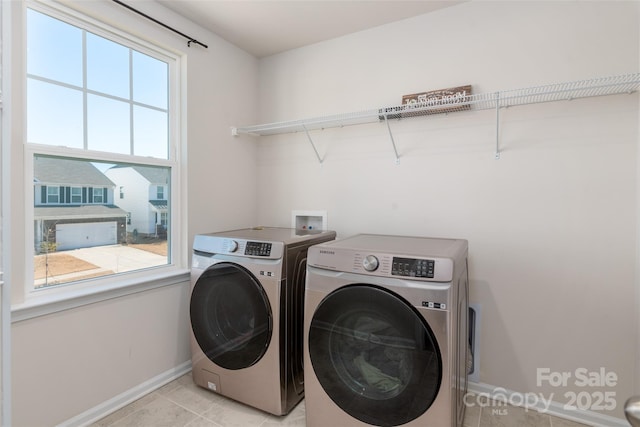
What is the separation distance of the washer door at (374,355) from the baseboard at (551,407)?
0.90 meters

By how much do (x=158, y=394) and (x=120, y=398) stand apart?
8.0 inches

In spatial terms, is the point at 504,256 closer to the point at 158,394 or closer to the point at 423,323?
the point at 423,323

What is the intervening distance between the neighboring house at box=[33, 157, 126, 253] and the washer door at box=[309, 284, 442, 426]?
1321mm

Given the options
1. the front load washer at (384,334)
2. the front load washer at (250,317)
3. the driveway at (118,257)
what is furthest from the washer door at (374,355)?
the driveway at (118,257)

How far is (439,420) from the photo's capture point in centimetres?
126

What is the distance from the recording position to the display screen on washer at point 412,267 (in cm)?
126

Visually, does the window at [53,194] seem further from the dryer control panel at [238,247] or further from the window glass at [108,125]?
the dryer control panel at [238,247]

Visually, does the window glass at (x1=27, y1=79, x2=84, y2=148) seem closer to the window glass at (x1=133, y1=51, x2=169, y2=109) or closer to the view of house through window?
the view of house through window

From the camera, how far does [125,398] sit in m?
1.84

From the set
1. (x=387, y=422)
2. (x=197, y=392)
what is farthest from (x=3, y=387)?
(x=387, y=422)

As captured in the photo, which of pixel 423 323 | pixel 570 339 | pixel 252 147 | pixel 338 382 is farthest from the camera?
pixel 252 147

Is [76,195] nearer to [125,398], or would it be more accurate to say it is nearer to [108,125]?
[108,125]

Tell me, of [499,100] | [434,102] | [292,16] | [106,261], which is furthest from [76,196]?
[499,100]

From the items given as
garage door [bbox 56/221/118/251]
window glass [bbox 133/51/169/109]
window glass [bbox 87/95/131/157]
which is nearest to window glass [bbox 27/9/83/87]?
window glass [bbox 87/95/131/157]
